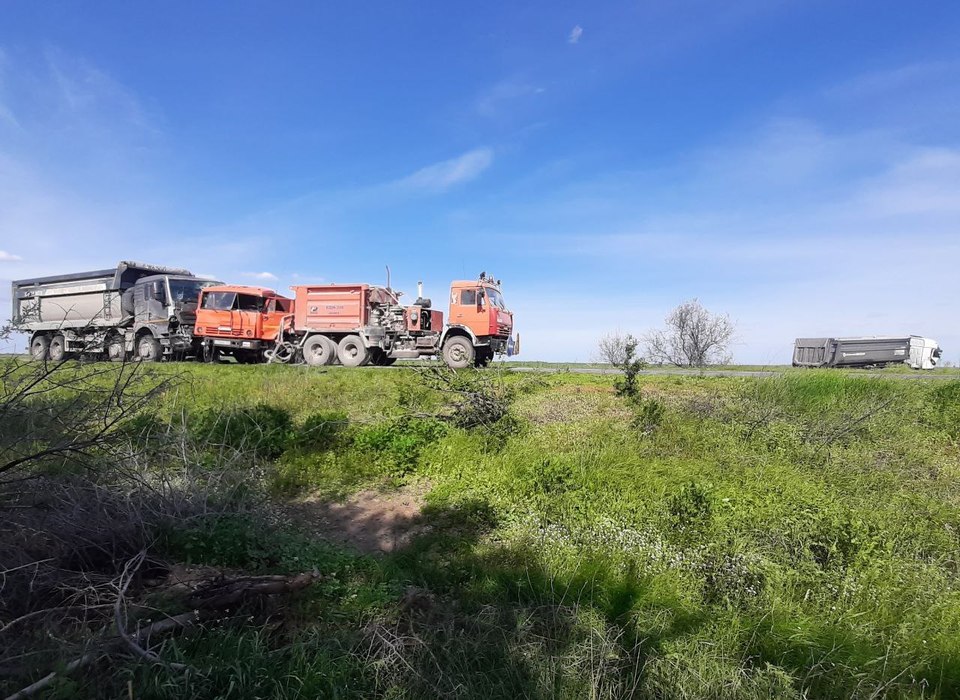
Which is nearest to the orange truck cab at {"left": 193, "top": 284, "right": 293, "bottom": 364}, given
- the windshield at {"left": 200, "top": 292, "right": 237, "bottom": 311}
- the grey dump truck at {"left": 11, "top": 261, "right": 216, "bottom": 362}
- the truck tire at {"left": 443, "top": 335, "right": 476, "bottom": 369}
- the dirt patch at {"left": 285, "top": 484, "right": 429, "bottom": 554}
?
the windshield at {"left": 200, "top": 292, "right": 237, "bottom": 311}

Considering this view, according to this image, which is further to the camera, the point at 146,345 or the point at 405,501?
the point at 146,345

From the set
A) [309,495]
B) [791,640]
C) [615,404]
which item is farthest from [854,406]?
[309,495]

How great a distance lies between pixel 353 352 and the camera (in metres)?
16.0

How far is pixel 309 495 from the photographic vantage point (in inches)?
231

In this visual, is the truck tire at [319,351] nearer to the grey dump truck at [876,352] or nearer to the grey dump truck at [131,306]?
the grey dump truck at [131,306]

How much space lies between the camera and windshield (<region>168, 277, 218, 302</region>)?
17125mm

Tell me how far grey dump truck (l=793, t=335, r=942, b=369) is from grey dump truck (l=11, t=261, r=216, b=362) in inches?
876

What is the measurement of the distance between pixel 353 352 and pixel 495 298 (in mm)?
4517

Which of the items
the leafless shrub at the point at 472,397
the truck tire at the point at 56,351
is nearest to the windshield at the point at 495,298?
the leafless shrub at the point at 472,397

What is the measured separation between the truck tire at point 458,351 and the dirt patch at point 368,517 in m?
8.95

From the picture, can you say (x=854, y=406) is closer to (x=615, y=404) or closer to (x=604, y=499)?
(x=615, y=404)

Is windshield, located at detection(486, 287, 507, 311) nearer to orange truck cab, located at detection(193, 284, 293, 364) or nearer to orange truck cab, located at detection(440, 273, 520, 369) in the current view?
orange truck cab, located at detection(440, 273, 520, 369)

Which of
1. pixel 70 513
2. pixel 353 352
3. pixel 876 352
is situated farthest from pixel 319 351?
pixel 876 352

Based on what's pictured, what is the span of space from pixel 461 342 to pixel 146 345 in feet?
33.2
